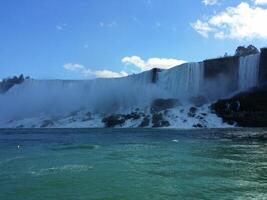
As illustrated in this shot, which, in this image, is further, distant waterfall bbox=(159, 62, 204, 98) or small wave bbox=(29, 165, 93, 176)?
distant waterfall bbox=(159, 62, 204, 98)

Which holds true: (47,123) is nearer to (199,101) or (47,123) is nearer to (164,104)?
(164,104)

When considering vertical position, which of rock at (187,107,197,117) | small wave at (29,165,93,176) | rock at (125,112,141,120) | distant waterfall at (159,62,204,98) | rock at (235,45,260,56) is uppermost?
rock at (235,45,260,56)

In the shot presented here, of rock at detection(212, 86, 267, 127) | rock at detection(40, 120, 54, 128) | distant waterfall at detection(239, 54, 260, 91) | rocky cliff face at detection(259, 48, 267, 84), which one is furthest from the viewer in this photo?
rock at detection(40, 120, 54, 128)

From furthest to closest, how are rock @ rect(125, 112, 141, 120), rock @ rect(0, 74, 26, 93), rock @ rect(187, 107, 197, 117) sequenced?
rock @ rect(0, 74, 26, 93) < rock @ rect(125, 112, 141, 120) < rock @ rect(187, 107, 197, 117)

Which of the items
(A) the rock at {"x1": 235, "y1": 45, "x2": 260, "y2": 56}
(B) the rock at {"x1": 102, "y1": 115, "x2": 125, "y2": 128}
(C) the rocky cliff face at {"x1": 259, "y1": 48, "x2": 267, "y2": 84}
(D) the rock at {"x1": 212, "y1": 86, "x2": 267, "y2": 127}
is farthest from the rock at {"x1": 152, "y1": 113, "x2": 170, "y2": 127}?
(A) the rock at {"x1": 235, "y1": 45, "x2": 260, "y2": 56}

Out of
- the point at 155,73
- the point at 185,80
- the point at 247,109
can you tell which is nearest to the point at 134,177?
the point at 247,109

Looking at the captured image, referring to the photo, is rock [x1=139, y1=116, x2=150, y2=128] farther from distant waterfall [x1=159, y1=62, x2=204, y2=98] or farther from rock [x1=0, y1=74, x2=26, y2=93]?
rock [x1=0, y1=74, x2=26, y2=93]

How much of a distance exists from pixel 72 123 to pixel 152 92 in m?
24.3

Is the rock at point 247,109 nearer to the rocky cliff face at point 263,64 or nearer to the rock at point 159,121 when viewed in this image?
the rocky cliff face at point 263,64

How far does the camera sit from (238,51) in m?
146

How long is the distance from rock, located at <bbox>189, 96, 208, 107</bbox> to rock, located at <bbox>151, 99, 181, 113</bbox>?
151 inches

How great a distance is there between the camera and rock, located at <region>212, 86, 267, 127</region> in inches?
3893

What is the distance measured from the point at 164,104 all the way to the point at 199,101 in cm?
949

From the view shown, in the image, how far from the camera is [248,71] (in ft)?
345
